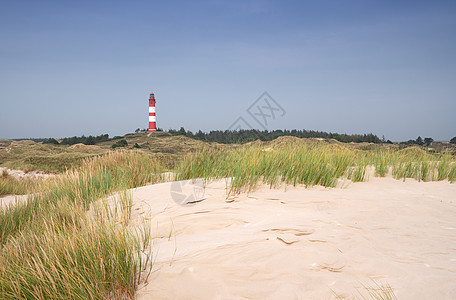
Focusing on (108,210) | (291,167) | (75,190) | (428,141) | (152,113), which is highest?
(152,113)

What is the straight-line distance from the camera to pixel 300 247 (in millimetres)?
2475

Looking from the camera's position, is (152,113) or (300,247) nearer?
(300,247)

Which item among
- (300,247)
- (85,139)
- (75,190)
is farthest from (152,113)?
(300,247)

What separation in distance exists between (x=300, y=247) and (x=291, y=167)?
276 cm

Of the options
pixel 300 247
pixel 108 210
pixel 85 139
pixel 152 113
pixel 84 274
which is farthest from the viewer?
pixel 152 113

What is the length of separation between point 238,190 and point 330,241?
2.08m

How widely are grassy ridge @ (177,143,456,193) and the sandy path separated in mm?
619

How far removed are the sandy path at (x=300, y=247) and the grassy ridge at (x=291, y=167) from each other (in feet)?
2.03

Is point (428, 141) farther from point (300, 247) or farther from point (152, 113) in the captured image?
point (152, 113)

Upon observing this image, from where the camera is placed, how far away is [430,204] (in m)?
4.21

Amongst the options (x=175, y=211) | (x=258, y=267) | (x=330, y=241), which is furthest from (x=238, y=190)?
(x=258, y=267)

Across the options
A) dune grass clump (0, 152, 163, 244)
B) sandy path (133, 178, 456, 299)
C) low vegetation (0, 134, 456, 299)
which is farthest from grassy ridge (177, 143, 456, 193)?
dune grass clump (0, 152, 163, 244)

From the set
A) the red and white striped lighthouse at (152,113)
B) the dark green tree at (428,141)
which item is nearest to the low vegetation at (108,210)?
the dark green tree at (428,141)

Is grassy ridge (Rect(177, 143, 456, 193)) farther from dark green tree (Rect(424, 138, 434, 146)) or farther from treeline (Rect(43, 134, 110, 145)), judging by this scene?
treeline (Rect(43, 134, 110, 145))
